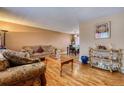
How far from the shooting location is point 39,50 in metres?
7.02

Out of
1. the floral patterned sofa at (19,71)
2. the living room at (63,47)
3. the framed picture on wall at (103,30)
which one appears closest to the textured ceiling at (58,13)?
the living room at (63,47)

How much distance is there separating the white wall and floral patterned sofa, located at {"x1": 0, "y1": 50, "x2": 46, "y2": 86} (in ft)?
10.1

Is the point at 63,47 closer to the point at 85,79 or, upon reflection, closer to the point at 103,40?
the point at 103,40

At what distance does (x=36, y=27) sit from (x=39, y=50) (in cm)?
174

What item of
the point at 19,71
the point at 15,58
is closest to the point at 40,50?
the point at 15,58

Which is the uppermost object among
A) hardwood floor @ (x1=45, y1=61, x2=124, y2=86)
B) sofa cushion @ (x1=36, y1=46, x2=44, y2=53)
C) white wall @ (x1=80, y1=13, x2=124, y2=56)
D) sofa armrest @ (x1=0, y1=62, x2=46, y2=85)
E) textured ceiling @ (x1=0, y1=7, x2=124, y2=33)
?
textured ceiling @ (x1=0, y1=7, x2=124, y2=33)

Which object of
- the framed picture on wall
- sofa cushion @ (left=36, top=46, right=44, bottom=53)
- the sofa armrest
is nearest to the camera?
the sofa armrest

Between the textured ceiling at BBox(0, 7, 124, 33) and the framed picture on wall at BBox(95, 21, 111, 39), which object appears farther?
the framed picture on wall at BBox(95, 21, 111, 39)

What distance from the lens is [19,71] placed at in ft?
5.57

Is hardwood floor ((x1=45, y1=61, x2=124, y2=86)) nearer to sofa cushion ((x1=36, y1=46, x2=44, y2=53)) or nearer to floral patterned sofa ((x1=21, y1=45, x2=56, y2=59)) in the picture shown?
floral patterned sofa ((x1=21, y1=45, x2=56, y2=59))

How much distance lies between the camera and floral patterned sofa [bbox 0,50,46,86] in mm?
1549

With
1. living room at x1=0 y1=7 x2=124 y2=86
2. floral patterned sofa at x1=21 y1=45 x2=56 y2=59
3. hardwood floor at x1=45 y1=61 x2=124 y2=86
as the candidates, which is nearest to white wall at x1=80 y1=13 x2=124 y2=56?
living room at x1=0 y1=7 x2=124 y2=86
